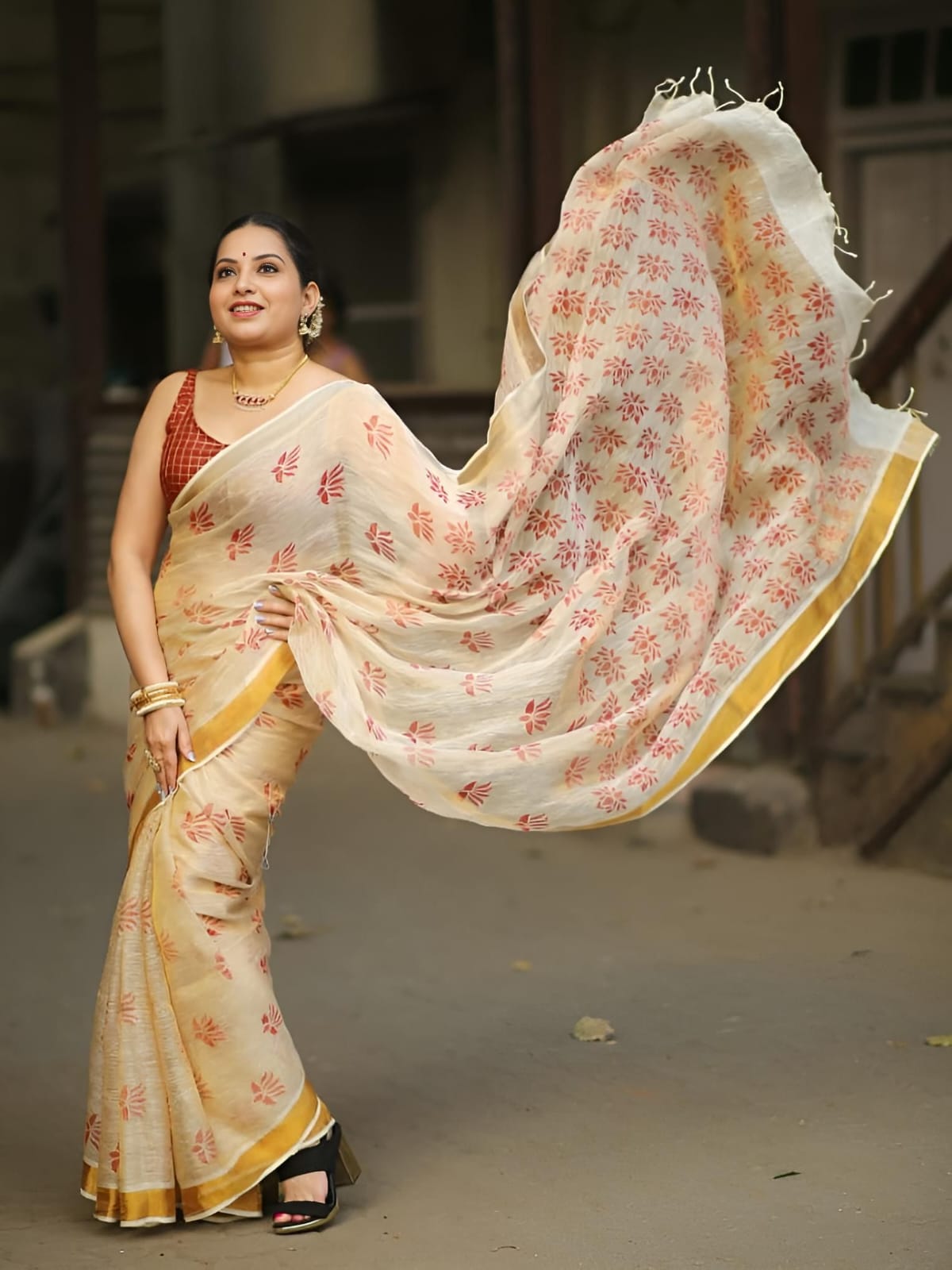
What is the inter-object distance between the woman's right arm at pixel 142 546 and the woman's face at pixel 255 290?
0.69 ft

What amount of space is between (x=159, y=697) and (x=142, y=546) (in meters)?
0.32

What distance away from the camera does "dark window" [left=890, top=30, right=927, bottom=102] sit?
835 centimetres

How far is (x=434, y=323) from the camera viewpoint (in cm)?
1032

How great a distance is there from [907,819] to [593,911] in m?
1.27

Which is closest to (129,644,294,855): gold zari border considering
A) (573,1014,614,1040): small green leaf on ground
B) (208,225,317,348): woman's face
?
(208,225,317,348): woman's face

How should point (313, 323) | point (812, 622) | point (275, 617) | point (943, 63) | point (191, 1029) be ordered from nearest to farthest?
point (191, 1029)
point (275, 617)
point (313, 323)
point (812, 622)
point (943, 63)

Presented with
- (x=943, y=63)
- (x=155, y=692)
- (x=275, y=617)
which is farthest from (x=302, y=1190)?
(x=943, y=63)

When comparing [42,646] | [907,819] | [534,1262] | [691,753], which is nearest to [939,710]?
[907,819]

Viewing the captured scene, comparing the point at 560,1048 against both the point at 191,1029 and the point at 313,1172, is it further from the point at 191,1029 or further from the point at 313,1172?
the point at 191,1029

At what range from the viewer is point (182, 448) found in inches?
149

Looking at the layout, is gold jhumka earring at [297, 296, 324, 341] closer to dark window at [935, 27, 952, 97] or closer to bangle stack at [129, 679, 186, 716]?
bangle stack at [129, 679, 186, 716]

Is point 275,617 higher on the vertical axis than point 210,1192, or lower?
higher

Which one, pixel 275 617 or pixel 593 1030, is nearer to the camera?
pixel 275 617

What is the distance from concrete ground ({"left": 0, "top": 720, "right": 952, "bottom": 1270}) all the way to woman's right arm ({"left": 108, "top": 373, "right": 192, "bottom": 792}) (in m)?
1.07
